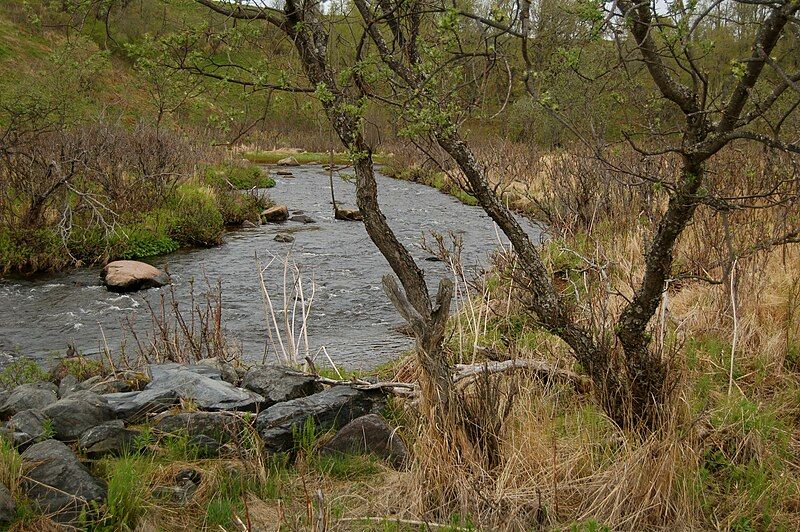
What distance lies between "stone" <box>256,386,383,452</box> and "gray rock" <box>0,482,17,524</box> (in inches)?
54.1

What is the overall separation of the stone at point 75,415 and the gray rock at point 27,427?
0.18ft

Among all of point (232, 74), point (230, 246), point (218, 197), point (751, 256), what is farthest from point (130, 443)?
point (218, 197)

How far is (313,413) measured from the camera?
4434mm

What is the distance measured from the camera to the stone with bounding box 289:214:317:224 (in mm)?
15898

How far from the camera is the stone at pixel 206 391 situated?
15.0 feet

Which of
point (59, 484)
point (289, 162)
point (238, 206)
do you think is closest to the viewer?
point (59, 484)

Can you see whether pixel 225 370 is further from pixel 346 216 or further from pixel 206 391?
pixel 346 216

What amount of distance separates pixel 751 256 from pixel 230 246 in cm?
963

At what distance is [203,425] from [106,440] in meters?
0.54

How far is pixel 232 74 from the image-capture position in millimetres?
4391

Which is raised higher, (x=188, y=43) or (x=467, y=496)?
(x=188, y=43)

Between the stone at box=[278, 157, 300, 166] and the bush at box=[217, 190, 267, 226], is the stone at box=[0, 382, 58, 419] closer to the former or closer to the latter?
the bush at box=[217, 190, 267, 226]

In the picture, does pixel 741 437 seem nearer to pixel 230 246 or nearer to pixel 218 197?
pixel 230 246

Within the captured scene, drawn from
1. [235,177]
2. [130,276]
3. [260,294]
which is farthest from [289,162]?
[260,294]
